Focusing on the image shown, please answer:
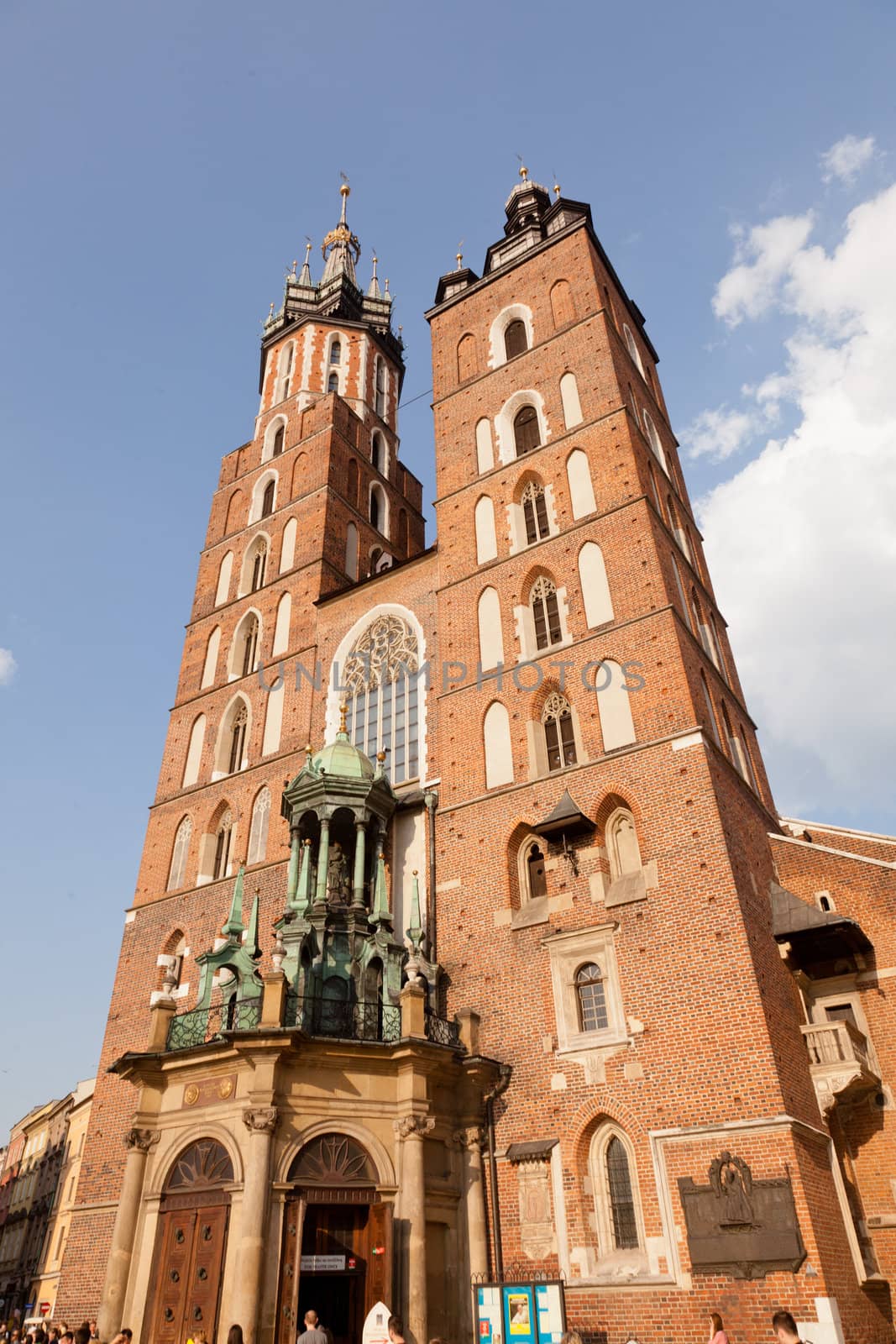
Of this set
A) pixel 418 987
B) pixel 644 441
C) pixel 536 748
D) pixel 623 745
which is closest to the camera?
pixel 418 987

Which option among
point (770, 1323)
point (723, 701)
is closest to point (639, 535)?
point (723, 701)

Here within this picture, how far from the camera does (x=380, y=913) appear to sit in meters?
17.9

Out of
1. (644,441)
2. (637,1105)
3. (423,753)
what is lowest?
(637,1105)

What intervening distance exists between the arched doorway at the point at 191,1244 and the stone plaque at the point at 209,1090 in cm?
57

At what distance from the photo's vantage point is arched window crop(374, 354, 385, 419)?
36.4m

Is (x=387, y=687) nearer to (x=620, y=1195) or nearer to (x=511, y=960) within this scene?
(x=511, y=960)

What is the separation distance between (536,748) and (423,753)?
3.28 m

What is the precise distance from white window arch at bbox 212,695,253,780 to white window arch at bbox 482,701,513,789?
302 inches

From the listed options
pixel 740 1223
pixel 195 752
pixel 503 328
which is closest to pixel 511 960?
pixel 740 1223

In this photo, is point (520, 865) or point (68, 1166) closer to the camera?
point (520, 865)

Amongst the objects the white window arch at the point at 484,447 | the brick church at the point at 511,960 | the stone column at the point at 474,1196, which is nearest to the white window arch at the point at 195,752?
the brick church at the point at 511,960

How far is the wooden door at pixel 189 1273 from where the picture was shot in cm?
1352

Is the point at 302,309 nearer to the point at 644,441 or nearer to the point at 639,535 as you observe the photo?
the point at 644,441

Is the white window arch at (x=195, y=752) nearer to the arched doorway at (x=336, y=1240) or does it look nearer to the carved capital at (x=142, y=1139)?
the carved capital at (x=142, y=1139)
